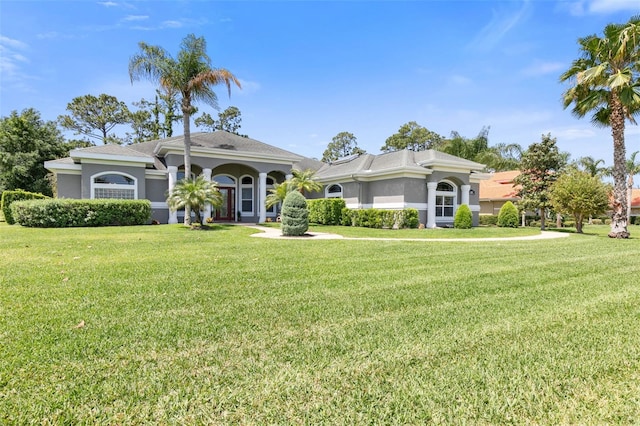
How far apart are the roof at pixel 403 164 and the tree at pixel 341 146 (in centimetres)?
3070

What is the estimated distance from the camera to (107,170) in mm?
19484

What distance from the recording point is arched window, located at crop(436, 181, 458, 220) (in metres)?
22.5

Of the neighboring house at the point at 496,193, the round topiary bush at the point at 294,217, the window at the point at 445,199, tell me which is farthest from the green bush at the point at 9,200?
the neighboring house at the point at 496,193

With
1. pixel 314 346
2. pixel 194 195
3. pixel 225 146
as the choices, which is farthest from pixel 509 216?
pixel 314 346

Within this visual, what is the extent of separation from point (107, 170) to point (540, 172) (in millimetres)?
29680

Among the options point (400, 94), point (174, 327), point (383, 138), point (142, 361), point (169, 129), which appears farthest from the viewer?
point (383, 138)

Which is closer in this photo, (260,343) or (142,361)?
(142,361)

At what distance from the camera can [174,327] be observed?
3902 mm

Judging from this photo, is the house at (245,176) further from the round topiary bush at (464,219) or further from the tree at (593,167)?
the tree at (593,167)

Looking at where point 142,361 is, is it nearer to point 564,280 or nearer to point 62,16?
point 564,280

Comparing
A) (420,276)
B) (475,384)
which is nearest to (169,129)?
(420,276)

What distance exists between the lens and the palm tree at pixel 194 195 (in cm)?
1628

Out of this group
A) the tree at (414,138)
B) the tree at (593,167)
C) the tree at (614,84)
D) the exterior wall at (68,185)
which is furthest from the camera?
the tree at (414,138)

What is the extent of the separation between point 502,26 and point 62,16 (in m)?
15.6
